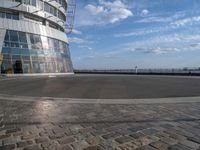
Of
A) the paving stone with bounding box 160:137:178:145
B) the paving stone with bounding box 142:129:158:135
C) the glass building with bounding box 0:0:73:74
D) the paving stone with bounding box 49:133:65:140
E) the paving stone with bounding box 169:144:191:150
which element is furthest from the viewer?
the glass building with bounding box 0:0:73:74

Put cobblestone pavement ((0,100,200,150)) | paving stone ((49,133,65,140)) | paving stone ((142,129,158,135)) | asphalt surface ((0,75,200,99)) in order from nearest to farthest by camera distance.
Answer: cobblestone pavement ((0,100,200,150)), paving stone ((49,133,65,140)), paving stone ((142,129,158,135)), asphalt surface ((0,75,200,99))

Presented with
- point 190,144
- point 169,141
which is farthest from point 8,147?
point 190,144

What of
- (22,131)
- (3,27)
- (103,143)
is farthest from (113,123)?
(3,27)

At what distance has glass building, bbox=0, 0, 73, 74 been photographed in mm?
33406

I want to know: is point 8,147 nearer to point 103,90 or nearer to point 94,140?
point 94,140

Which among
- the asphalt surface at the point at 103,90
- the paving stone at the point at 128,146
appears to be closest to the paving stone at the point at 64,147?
the paving stone at the point at 128,146

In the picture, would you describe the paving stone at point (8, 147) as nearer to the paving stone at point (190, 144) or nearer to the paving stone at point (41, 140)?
the paving stone at point (41, 140)

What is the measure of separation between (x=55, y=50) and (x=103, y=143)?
40.1 m

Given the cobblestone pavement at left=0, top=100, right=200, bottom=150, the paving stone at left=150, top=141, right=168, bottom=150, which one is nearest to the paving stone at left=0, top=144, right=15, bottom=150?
the cobblestone pavement at left=0, top=100, right=200, bottom=150

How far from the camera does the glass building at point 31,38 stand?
110 ft

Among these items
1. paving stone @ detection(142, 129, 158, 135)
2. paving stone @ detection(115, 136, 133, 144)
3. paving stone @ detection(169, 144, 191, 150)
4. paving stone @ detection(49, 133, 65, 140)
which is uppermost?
paving stone @ detection(49, 133, 65, 140)

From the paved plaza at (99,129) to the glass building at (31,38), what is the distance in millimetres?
27850

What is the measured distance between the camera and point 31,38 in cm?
3722

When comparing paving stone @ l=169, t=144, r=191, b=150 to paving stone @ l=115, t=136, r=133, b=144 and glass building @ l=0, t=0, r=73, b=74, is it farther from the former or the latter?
glass building @ l=0, t=0, r=73, b=74
